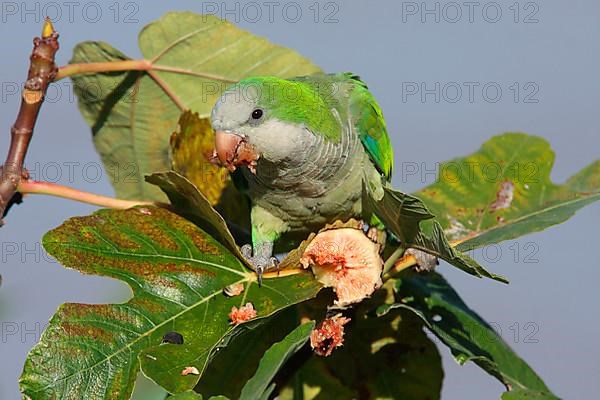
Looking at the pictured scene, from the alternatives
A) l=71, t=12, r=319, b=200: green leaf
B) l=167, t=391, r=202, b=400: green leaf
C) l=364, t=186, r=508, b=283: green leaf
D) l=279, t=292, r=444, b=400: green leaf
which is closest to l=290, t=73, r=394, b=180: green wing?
l=71, t=12, r=319, b=200: green leaf

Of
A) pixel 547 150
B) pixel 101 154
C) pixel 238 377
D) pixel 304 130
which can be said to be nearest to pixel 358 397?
pixel 238 377

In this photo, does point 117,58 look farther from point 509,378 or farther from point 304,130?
point 509,378

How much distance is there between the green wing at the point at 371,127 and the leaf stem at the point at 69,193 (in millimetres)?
1120

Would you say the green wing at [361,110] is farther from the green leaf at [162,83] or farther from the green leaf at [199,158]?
the green leaf at [199,158]

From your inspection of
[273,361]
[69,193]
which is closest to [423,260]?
[273,361]

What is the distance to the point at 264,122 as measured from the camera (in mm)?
3219

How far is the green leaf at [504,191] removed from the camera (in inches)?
128

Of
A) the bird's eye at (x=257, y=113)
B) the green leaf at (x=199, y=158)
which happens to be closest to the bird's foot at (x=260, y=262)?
the green leaf at (x=199, y=158)

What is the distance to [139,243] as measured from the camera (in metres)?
2.79

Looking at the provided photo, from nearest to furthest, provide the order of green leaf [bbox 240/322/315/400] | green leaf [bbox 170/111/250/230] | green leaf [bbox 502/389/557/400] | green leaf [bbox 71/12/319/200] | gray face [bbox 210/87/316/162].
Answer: green leaf [bbox 240/322/315/400] < green leaf [bbox 502/389/557/400] < gray face [bbox 210/87/316/162] < green leaf [bbox 170/111/250/230] < green leaf [bbox 71/12/319/200]

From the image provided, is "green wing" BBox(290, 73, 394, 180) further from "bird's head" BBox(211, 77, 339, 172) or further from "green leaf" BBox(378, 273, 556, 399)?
"green leaf" BBox(378, 273, 556, 399)

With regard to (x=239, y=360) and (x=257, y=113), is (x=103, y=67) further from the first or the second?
(x=239, y=360)

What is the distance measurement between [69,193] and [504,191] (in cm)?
183

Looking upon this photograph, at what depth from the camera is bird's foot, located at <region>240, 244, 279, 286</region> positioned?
9.24 ft
